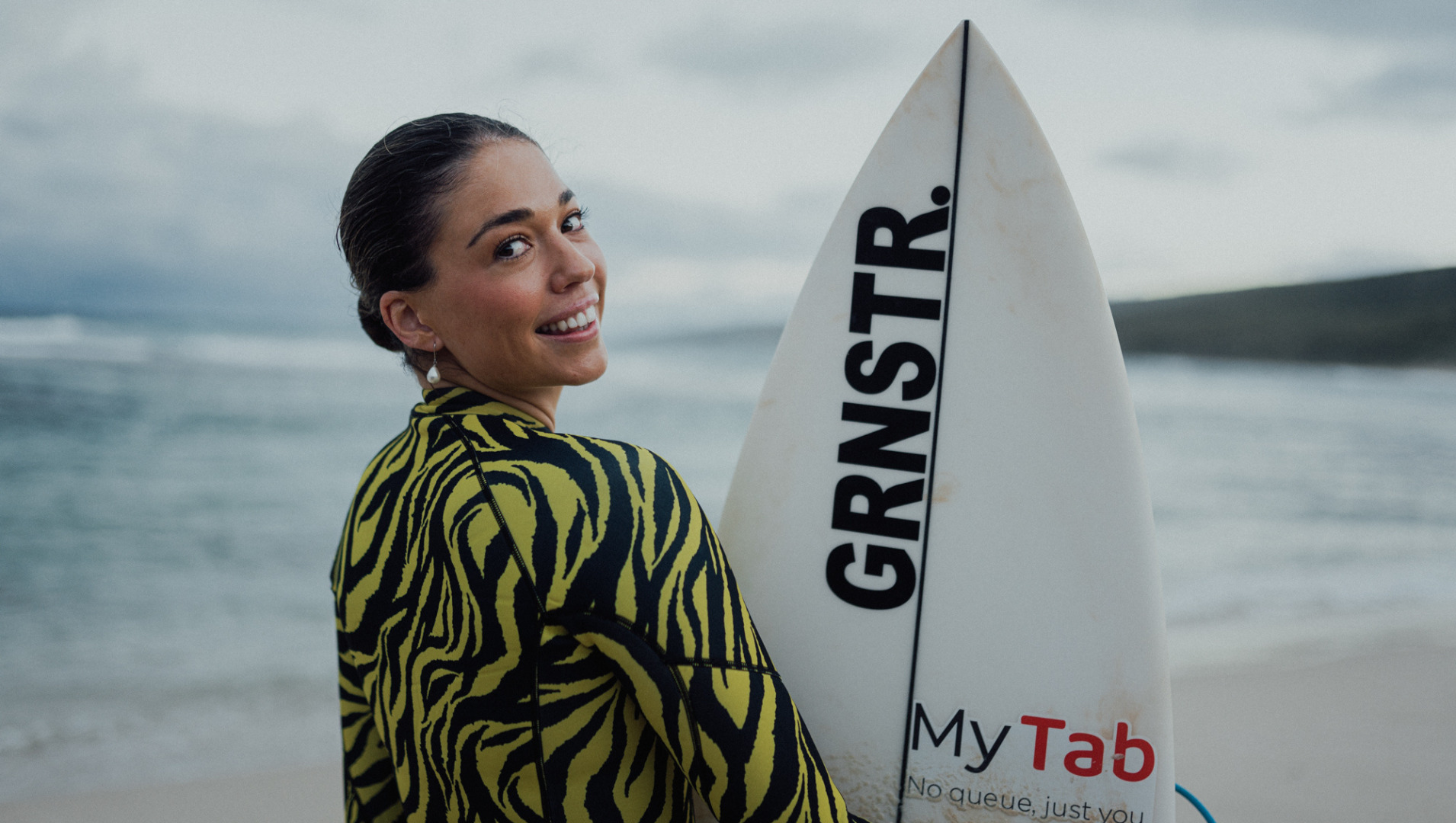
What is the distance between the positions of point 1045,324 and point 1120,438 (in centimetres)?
19

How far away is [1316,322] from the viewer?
65.1 ft

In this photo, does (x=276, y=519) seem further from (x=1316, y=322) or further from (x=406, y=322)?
(x=1316, y=322)

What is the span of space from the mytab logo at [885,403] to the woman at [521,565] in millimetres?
457

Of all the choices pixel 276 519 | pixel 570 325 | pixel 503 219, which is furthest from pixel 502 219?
pixel 276 519

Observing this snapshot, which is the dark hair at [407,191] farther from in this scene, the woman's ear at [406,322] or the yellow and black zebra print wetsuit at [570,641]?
the yellow and black zebra print wetsuit at [570,641]

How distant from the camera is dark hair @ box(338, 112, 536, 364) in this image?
84 cm

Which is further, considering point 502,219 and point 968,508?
point 968,508

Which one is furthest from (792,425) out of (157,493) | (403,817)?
(157,493)

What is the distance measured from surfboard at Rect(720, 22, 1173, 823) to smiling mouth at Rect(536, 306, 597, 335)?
48 cm

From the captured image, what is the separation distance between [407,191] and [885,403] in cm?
70

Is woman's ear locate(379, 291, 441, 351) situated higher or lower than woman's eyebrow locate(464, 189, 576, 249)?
lower

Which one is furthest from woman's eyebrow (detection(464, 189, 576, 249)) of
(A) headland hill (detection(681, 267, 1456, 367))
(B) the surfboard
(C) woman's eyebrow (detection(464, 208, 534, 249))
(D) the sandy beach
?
(A) headland hill (detection(681, 267, 1456, 367))

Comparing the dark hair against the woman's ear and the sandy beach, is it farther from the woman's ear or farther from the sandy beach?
the sandy beach

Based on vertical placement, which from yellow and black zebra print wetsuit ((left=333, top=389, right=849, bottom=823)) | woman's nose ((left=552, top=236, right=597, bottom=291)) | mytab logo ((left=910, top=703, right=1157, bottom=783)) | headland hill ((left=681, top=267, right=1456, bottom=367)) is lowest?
mytab logo ((left=910, top=703, right=1157, bottom=783))
